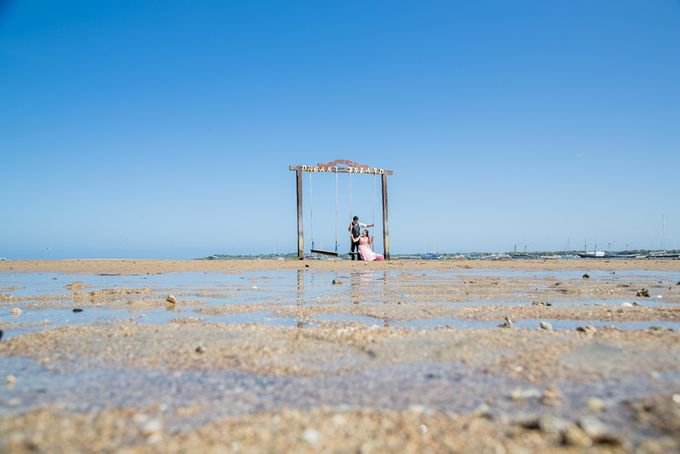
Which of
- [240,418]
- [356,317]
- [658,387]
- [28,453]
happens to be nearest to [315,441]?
[240,418]

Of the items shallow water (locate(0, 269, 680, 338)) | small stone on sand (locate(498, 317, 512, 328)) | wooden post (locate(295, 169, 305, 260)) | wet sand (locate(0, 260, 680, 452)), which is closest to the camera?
wet sand (locate(0, 260, 680, 452))

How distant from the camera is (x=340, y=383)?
2154mm

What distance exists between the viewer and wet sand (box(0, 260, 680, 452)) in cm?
153

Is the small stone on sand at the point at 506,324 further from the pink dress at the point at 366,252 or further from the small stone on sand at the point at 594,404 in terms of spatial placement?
the pink dress at the point at 366,252

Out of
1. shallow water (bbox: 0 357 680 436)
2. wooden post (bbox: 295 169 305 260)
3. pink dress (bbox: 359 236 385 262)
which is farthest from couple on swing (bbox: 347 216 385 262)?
shallow water (bbox: 0 357 680 436)

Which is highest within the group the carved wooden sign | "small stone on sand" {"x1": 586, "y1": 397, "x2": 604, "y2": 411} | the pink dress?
the carved wooden sign

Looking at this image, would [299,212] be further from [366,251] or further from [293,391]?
[293,391]

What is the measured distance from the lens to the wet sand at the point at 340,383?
5.02ft

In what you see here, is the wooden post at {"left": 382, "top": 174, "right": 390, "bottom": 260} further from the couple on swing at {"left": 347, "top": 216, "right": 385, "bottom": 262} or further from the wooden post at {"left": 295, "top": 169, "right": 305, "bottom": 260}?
the wooden post at {"left": 295, "top": 169, "right": 305, "bottom": 260}

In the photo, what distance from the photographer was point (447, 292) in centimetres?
630

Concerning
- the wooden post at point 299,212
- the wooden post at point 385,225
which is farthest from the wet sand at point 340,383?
the wooden post at point 385,225

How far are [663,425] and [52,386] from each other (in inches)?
97.2

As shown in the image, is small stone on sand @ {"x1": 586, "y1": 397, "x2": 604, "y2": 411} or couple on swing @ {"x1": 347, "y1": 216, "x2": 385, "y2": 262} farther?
couple on swing @ {"x1": 347, "y1": 216, "x2": 385, "y2": 262}

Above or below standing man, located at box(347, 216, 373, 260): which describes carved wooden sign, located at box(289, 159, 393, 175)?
above
